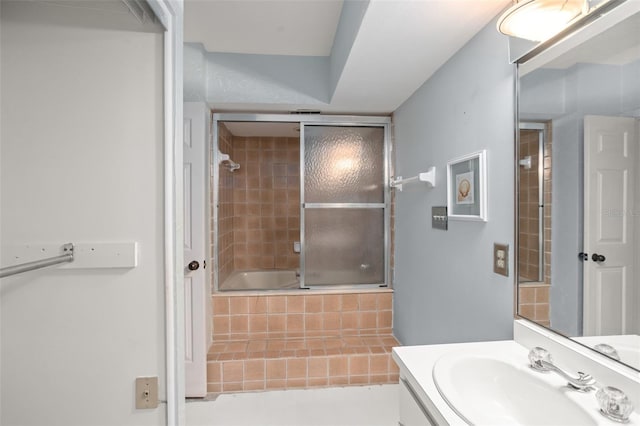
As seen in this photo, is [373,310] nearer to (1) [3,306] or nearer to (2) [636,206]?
(2) [636,206]

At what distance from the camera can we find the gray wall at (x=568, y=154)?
0.90 m

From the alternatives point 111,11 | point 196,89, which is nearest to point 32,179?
point 111,11

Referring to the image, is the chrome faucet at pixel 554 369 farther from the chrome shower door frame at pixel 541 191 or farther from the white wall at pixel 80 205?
the white wall at pixel 80 205

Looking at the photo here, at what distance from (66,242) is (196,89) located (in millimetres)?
1646

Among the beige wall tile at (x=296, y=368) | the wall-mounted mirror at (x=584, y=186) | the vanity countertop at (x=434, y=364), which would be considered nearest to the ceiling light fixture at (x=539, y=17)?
the wall-mounted mirror at (x=584, y=186)

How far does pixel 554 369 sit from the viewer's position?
93 cm

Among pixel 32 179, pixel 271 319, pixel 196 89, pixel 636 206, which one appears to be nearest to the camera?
pixel 636 206

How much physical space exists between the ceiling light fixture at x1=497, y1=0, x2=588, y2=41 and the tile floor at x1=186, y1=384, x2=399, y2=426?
6.89 feet

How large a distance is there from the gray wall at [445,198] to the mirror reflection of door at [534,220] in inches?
2.9

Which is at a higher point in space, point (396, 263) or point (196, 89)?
point (196, 89)

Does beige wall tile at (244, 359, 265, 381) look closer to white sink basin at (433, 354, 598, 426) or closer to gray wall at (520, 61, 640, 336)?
white sink basin at (433, 354, 598, 426)

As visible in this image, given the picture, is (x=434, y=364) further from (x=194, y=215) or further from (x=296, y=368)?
(x=194, y=215)

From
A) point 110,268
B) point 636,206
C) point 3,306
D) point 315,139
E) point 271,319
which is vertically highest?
point 315,139

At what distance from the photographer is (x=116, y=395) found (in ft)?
3.37
